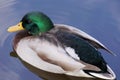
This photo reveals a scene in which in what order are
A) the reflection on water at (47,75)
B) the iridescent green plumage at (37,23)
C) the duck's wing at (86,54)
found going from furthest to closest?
the iridescent green plumage at (37,23), the reflection on water at (47,75), the duck's wing at (86,54)

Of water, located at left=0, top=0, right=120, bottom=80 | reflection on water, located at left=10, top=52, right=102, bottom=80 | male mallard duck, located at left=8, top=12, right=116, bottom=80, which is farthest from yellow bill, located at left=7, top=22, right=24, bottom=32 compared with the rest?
reflection on water, located at left=10, top=52, right=102, bottom=80

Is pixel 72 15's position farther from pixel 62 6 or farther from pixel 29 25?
pixel 29 25

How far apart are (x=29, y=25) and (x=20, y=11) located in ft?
2.04

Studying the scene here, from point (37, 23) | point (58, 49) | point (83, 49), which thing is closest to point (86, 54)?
point (83, 49)

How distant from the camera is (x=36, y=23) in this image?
3.60m

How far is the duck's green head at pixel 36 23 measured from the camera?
3.57 m

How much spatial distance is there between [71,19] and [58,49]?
0.84 meters

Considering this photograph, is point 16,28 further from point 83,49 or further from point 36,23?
point 83,49

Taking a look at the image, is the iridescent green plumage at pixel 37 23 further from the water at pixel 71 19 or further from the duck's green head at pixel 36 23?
the water at pixel 71 19

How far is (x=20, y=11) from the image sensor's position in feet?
13.8

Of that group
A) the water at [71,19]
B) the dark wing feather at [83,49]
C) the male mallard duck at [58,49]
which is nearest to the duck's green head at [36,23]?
the male mallard duck at [58,49]

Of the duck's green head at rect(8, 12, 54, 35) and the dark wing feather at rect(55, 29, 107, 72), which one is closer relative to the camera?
the dark wing feather at rect(55, 29, 107, 72)

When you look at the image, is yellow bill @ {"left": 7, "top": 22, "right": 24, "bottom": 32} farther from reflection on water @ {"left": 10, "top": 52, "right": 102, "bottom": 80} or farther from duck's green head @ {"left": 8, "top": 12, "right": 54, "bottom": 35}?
reflection on water @ {"left": 10, "top": 52, "right": 102, "bottom": 80}

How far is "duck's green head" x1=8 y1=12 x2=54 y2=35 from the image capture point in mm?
3574
